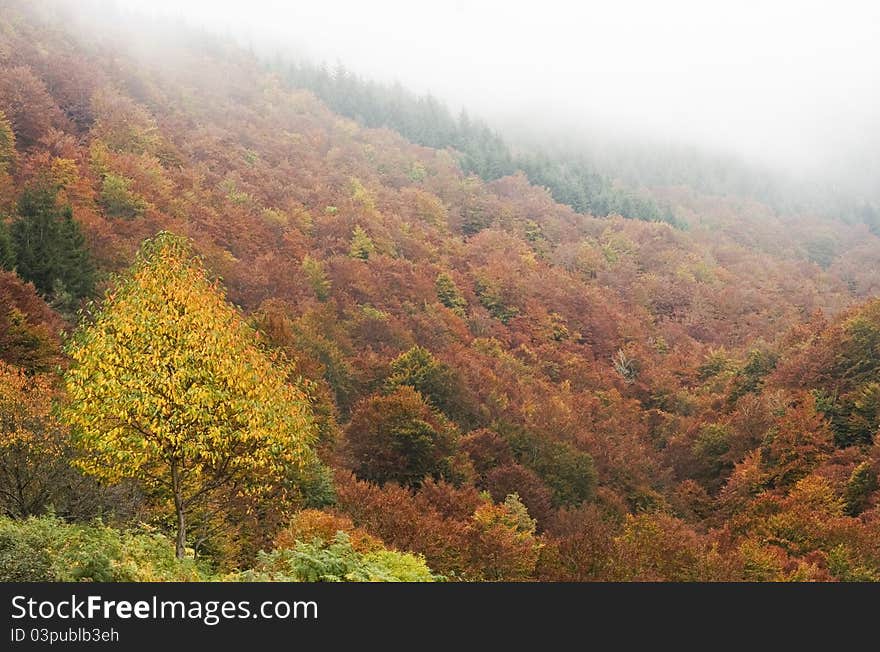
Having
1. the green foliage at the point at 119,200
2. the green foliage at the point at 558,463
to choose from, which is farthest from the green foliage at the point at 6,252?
the green foliage at the point at 558,463

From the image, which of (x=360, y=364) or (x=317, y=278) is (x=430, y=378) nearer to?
(x=360, y=364)

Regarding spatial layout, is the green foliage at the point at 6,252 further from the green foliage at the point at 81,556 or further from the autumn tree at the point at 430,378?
the green foliage at the point at 81,556

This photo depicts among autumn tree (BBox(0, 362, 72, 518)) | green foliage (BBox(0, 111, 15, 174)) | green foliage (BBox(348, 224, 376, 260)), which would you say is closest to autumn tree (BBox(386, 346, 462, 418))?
green foliage (BBox(348, 224, 376, 260))

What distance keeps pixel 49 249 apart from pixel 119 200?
1738cm

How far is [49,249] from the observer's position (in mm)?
33875

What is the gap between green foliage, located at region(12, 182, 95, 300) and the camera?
33.2m

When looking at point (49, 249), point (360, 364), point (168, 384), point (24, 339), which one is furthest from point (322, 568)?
point (360, 364)

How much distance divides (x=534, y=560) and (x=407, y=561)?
9371mm

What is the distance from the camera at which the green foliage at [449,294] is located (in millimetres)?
70375

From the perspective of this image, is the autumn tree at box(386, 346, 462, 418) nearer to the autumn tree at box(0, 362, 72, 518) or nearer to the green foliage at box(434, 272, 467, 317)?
the green foliage at box(434, 272, 467, 317)

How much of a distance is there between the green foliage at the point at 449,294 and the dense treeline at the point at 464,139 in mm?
68139

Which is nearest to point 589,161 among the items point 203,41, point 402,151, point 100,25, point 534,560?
point 402,151

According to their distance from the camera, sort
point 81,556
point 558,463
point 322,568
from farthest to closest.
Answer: point 558,463, point 322,568, point 81,556

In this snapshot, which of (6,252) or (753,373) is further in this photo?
(753,373)
